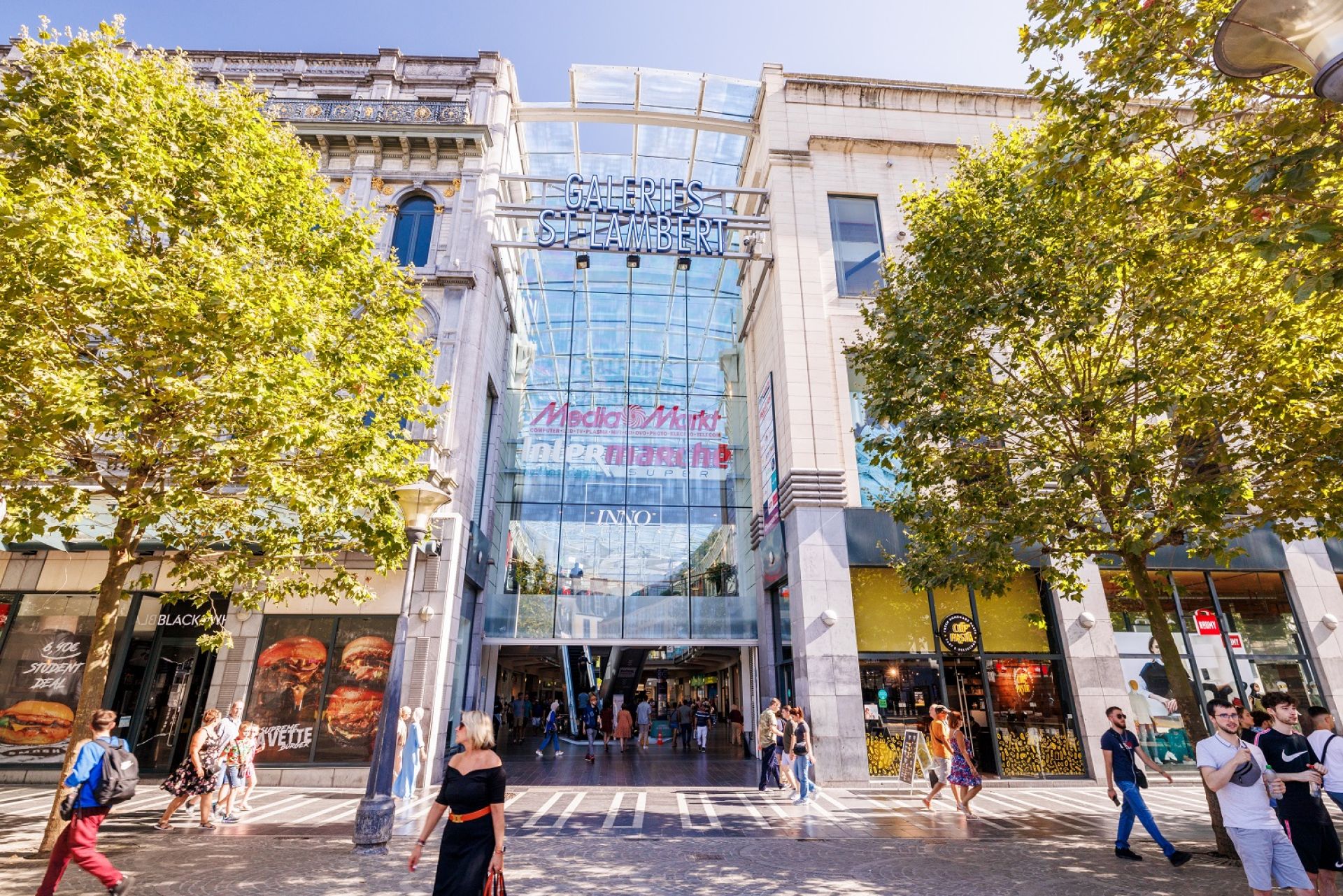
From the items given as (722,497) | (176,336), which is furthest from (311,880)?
(722,497)

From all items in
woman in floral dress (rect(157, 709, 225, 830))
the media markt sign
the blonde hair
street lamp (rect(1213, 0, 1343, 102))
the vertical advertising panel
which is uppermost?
the vertical advertising panel

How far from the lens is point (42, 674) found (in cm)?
1473

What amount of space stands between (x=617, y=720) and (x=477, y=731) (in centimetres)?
1773

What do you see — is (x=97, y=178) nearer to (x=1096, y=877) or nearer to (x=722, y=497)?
(x=1096, y=877)

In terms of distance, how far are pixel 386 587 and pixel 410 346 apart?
692 cm

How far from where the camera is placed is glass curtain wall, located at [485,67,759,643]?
21.1 metres

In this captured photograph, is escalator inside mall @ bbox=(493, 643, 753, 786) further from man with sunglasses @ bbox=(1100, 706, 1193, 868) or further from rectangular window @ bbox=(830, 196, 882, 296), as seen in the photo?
rectangular window @ bbox=(830, 196, 882, 296)

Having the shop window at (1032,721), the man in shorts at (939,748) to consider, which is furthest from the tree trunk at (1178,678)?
the shop window at (1032,721)

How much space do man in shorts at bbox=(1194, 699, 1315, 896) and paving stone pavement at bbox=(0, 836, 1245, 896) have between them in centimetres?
197

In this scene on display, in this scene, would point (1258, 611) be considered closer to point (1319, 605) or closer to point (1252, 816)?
point (1319, 605)

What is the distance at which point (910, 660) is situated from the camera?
15133 millimetres

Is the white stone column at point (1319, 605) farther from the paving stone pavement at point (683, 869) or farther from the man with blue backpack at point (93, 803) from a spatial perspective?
the man with blue backpack at point (93, 803)

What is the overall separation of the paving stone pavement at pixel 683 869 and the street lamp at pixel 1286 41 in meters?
Answer: 7.47

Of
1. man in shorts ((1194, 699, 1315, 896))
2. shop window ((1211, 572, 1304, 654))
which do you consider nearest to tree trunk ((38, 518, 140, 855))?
man in shorts ((1194, 699, 1315, 896))
